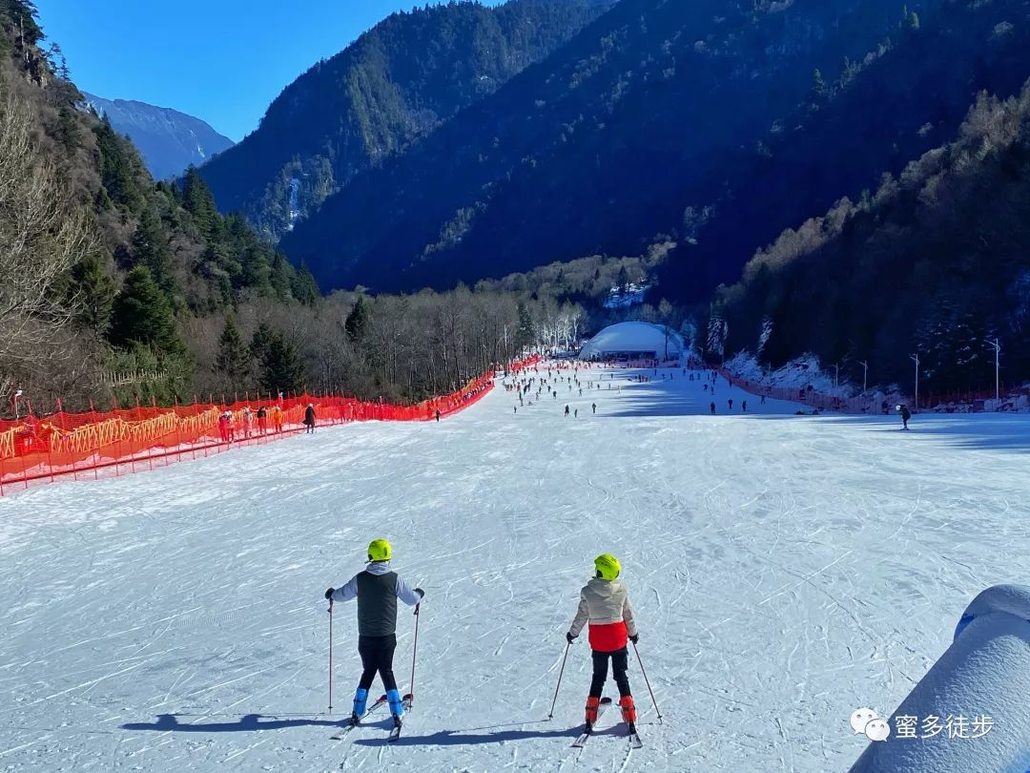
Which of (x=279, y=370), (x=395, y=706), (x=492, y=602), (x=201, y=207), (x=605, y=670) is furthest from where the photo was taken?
(x=201, y=207)

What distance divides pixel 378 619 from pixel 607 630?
1.70 m

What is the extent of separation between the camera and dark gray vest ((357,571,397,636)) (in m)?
5.59

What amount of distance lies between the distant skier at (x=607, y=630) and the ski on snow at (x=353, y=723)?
1.70 metres

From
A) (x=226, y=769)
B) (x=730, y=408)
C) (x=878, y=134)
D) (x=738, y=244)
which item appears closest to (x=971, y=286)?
(x=730, y=408)

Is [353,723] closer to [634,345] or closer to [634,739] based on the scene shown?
[634,739]

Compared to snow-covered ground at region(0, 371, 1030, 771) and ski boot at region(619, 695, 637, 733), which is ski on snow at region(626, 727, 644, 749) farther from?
snow-covered ground at region(0, 371, 1030, 771)

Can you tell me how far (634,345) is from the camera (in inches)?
5704

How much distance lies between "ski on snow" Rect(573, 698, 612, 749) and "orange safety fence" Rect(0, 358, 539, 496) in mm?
14933

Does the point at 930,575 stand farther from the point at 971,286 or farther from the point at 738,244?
the point at 738,244

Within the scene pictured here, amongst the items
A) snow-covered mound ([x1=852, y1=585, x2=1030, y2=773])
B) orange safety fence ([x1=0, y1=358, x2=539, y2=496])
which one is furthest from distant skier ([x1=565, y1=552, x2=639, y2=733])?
orange safety fence ([x1=0, y1=358, x2=539, y2=496])

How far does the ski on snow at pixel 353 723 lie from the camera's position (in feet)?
18.1

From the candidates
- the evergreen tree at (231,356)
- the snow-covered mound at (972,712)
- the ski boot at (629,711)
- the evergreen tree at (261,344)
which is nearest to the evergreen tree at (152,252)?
the evergreen tree at (261,344)
